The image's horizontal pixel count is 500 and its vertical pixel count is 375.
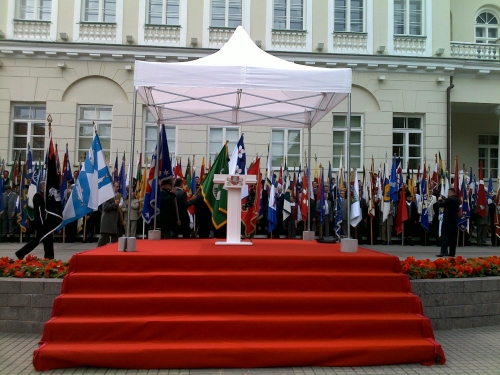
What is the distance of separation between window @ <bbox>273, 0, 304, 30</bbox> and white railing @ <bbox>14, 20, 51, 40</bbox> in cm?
889

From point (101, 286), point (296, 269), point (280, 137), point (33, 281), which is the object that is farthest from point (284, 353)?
point (280, 137)

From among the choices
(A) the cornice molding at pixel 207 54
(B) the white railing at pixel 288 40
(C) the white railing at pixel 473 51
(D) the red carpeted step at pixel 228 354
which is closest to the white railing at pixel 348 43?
(A) the cornice molding at pixel 207 54

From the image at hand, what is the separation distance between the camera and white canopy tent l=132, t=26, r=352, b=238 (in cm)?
685

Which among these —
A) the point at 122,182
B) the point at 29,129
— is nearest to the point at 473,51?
the point at 122,182

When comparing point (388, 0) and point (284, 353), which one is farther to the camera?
point (388, 0)

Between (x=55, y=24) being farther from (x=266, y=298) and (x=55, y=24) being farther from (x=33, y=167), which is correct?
(x=266, y=298)

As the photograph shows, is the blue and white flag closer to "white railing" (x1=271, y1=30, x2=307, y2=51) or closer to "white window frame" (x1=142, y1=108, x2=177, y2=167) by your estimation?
"white window frame" (x1=142, y1=108, x2=177, y2=167)

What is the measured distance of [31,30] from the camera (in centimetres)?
1841

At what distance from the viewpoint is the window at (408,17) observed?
64.5ft

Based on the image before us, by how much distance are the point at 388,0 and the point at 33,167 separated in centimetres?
1492

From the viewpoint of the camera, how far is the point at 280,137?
19156 millimetres

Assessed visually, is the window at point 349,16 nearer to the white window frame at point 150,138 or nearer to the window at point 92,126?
the white window frame at point 150,138

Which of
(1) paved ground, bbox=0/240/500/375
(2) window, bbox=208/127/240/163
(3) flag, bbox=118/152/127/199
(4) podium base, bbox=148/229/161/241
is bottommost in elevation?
(1) paved ground, bbox=0/240/500/375

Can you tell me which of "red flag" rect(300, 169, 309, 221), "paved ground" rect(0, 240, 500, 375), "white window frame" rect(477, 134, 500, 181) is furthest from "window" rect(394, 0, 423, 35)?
"paved ground" rect(0, 240, 500, 375)
